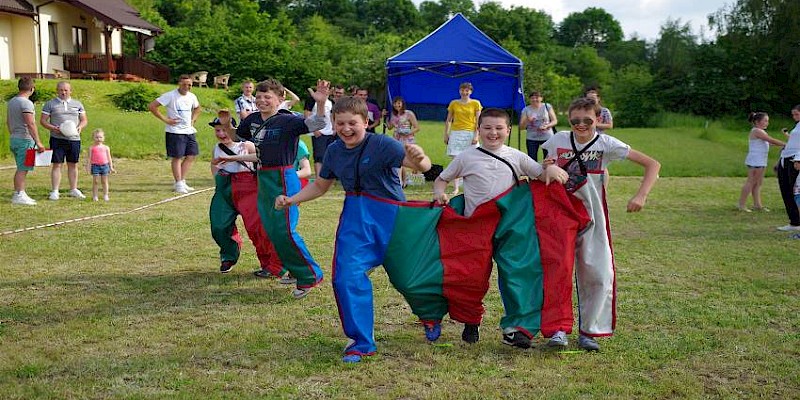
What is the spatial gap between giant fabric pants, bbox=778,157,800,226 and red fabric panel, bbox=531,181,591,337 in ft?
22.0

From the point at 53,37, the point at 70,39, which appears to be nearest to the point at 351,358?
the point at 53,37

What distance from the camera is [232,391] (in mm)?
4496

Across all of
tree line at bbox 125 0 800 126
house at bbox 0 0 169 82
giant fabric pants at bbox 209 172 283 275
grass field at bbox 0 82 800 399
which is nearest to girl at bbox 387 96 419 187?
grass field at bbox 0 82 800 399

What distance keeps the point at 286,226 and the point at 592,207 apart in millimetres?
2693

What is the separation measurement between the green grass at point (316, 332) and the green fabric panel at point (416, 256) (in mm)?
393

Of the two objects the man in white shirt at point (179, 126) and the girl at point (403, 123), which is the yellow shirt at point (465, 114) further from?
the man in white shirt at point (179, 126)

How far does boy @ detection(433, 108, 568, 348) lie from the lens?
5.43 m

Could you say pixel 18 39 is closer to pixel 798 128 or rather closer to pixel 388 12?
pixel 798 128

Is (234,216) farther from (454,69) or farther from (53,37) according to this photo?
(53,37)

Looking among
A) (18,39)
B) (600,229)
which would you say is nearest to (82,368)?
(600,229)

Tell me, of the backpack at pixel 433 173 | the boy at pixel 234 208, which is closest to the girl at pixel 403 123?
the backpack at pixel 433 173

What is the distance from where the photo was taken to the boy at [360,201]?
503 centimetres

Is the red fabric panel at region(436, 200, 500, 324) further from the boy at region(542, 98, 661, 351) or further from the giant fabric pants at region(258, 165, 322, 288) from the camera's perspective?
the giant fabric pants at region(258, 165, 322, 288)

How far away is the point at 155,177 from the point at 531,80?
39125 mm
